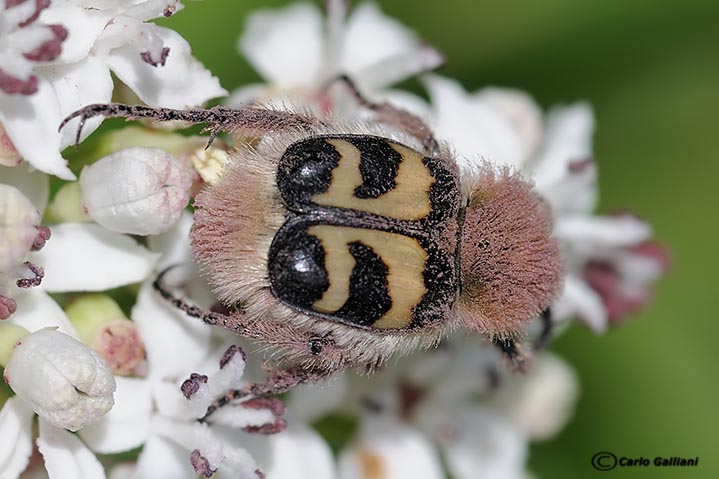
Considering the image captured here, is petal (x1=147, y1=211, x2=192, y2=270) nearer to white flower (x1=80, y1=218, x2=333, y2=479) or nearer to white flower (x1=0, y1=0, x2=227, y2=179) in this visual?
white flower (x1=80, y1=218, x2=333, y2=479)

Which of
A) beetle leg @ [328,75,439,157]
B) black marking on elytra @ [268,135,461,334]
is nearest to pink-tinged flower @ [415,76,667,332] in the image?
beetle leg @ [328,75,439,157]

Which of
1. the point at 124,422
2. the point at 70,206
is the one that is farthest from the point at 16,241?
the point at 124,422

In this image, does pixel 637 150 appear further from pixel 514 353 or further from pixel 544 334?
pixel 514 353

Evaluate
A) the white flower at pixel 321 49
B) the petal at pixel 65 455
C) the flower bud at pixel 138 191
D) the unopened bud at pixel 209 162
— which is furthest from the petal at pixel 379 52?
the petal at pixel 65 455

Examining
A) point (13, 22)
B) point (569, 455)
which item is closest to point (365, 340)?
point (13, 22)

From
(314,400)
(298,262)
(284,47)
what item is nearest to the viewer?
(298,262)

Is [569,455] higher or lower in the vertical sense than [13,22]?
lower

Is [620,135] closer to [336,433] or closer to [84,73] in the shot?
[336,433]
